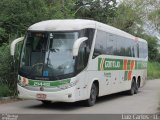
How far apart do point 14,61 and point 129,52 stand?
6.63 metres

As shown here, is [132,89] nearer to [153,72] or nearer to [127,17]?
[127,17]

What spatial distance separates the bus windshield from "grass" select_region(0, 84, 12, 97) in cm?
301

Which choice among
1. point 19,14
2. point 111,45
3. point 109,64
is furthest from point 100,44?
point 19,14

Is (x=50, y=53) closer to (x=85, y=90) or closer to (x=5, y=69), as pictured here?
(x=85, y=90)

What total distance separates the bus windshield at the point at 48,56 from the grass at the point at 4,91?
301 cm

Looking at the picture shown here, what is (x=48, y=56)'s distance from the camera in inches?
622

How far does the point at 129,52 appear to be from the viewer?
23312 millimetres

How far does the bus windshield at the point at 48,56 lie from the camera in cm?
1554

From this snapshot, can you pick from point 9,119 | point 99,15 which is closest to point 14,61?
point 9,119

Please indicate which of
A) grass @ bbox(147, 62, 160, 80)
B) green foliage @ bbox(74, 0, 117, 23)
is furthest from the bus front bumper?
green foliage @ bbox(74, 0, 117, 23)

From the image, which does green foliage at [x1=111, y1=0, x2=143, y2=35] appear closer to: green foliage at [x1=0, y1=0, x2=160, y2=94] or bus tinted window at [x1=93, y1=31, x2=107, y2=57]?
green foliage at [x1=0, y1=0, x2=160, y2=94]

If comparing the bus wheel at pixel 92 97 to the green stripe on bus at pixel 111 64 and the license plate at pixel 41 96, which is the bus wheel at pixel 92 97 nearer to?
the green stripe on bus at pixel 111 64

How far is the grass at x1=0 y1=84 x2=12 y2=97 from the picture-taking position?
61.4 feet

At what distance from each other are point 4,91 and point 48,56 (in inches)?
159
